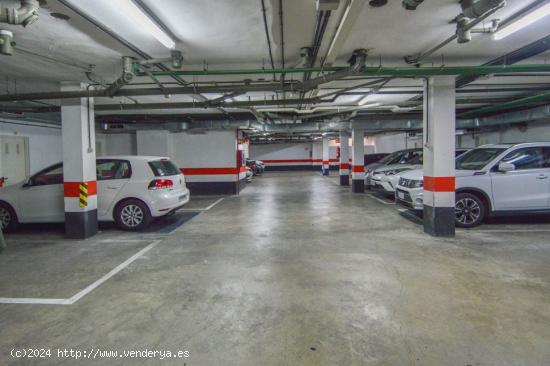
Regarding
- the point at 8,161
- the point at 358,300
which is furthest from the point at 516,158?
the point at 8,161

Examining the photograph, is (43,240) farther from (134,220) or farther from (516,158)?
(516,158)

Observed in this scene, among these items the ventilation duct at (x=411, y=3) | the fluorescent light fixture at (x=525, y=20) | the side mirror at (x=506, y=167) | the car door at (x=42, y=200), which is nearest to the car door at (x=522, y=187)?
the side mirror at (x=506, y=167)

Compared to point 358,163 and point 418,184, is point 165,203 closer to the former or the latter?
point 418,184

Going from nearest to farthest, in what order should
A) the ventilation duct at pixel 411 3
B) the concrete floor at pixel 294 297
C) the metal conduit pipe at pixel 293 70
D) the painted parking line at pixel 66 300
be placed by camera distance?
the concrete floor at pixel 294 297 → the ventilation duct at pixel 411 3 → the painted parking line at pixel 66 300 → the metal conduit pipe at pixel 293 70

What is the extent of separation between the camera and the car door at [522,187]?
610 cm

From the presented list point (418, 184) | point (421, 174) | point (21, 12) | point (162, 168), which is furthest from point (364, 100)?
point (21, 12)

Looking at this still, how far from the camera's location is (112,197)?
6.38 meters

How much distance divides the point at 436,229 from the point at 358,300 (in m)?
3.19

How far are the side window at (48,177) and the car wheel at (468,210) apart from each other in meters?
7.60

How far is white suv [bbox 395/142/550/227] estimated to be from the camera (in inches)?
241

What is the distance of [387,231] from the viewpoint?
6.14 meters

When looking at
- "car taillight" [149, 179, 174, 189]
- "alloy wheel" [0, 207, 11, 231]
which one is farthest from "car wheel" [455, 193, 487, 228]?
"alloy wheel" [0, 207, 11, 231]

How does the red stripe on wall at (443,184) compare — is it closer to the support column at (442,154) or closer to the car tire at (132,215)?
the support column at (442,154)

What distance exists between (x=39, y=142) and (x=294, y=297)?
11781 millimetres
